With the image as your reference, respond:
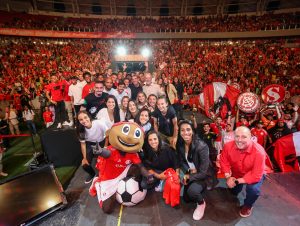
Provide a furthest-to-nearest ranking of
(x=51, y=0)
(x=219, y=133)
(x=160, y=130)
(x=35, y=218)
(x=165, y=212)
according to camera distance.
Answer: (x=51, y=0), (x=219, y=133), (x=160, y=130), (x=165, y=212), (x=35, y=218)

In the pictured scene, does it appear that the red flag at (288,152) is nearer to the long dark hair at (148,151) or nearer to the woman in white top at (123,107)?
the long dark hair at (148,151)

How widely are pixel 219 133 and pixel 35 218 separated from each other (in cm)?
440

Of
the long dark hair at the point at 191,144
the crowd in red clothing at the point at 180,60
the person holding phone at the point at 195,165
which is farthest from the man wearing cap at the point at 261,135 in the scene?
the crowd in red clothing at the point at 180,60

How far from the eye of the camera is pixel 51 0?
86.9 feet

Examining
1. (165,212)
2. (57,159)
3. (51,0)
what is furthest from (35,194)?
(51,0)

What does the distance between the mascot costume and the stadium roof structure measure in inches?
1186

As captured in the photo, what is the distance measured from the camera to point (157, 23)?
27.0 m

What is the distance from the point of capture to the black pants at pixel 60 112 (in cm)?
774

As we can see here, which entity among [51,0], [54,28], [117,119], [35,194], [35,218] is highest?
[51,0]

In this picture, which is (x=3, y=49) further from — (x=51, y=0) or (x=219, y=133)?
(x=219, y=133)

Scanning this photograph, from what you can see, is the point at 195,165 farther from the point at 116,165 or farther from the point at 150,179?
the point at 116,165

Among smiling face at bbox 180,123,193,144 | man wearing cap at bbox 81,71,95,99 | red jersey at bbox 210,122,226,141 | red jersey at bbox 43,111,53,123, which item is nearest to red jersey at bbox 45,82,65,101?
red jersey at bbox 43,111,53,123

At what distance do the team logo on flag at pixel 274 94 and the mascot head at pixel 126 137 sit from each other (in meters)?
4.92

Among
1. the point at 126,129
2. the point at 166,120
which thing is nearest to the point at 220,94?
the point at 166,120
